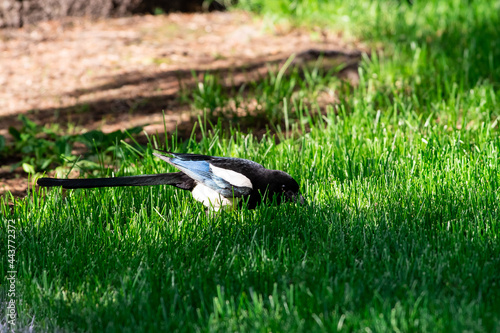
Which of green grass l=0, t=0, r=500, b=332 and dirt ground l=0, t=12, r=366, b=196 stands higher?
dirt ground l=0, t=12, r=366, b=196

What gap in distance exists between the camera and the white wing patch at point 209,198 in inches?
132

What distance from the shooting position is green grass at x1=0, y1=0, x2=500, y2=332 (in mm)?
2336

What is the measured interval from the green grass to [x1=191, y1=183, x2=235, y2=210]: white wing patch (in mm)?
74

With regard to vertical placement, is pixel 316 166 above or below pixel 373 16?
below

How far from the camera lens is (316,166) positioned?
152 inches

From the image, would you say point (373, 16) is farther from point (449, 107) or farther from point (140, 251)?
point (140, 251)

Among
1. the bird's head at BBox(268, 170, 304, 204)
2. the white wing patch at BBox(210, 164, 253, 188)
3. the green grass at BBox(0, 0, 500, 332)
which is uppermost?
the white wing patch at BBox(210, 164, 253, 188)

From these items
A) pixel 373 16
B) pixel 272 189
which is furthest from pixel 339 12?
pixel 272 189

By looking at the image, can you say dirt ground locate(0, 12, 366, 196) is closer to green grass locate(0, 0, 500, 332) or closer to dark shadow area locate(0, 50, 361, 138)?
dark shadow area locate(0, 50, 361, 138)

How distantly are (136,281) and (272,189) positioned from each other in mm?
1078

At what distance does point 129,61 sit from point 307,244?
4460 millimetres

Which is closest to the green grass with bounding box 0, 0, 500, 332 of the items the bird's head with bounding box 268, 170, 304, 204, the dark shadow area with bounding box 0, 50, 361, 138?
the bird's head with bounding box 268, 170, 304, 204

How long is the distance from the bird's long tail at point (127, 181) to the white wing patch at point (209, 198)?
0.06 m

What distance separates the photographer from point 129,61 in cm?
665
